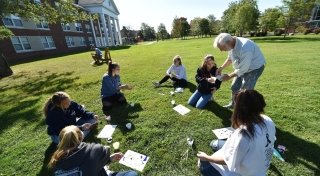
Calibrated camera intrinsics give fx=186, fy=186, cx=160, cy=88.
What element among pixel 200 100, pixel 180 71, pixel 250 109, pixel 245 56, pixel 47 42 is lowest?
pixel 200 100

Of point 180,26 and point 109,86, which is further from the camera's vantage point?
point 180,26

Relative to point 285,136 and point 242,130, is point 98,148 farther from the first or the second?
point 285,136

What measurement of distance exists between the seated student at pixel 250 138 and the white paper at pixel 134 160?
1.97 metres

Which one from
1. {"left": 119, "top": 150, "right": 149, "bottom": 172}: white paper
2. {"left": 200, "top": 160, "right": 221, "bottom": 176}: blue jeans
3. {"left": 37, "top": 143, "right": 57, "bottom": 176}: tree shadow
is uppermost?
{"left": 200, "top": 160, "right": 221, "bottom": 176}: blue jeans

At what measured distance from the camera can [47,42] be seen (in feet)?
96.1

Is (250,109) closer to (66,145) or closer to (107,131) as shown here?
(66,145)

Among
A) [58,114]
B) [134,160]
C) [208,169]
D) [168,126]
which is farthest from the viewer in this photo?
[168,126]

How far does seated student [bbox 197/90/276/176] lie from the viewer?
193 centimetres

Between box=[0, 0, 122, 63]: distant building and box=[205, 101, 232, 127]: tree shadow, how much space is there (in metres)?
19.9

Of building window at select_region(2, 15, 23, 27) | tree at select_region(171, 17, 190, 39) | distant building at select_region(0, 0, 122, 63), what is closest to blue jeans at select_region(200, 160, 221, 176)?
distant building at select_region(0, 0, 122, 63)

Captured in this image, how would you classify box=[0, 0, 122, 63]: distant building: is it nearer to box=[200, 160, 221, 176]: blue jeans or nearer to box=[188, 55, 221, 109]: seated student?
box=[188, 55, 221, 109]: seated student

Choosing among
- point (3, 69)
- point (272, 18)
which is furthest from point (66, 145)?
point (272, 18)

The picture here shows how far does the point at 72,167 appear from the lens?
2168mm

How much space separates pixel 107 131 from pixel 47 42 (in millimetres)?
30651
